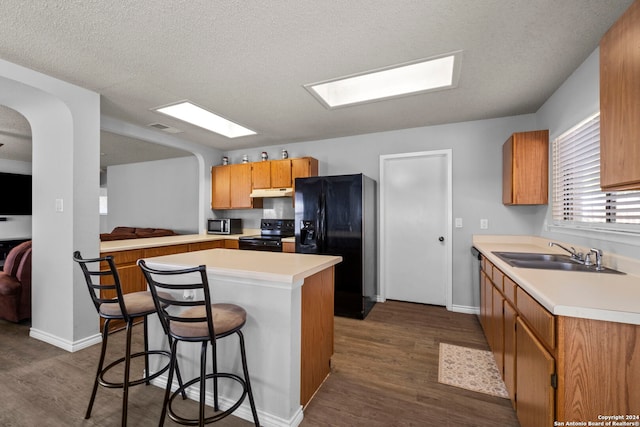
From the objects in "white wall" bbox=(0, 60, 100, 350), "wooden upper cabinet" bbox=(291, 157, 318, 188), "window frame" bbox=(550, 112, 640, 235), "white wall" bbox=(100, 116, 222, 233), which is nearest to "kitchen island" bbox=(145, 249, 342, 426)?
"white wall" bbox=(0, 60, 100, 350)

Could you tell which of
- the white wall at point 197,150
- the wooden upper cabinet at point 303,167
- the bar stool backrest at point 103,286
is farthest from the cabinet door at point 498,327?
the white wall at point 197,150

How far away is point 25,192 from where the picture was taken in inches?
252

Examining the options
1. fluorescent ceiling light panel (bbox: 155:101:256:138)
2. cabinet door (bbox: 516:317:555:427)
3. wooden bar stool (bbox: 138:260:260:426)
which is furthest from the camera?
fluorescent ceiling light panel (bbox: 155:101:256:138)

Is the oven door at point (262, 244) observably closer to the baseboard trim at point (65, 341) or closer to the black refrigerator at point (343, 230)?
the black refrigerator at point (343, 230)

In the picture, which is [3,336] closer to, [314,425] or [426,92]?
[314,425]

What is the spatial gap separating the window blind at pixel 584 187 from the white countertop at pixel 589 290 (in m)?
0.33

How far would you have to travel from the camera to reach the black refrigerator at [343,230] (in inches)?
132

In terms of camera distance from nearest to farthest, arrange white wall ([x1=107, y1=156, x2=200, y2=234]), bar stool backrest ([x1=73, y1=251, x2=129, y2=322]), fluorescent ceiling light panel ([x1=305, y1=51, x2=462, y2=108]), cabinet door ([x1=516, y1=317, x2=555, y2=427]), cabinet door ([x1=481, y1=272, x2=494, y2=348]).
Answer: cabinet door ([x1=516, y1=317, x2=555, y2=427])
bar stool backrest ([x1=73, y1=251, x2=129, y2=322])
cabinet door ([x1=481, y1=272, x2=494, y2=348])
fluorescent ceiling light panel ([x1=305, y1=51, x2=462, y2=108])
white wall ([x1=107, y1=156, x2=200, y2=234])

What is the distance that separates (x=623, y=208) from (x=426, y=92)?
5.52 ft

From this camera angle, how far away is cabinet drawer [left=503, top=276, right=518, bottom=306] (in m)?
1.62

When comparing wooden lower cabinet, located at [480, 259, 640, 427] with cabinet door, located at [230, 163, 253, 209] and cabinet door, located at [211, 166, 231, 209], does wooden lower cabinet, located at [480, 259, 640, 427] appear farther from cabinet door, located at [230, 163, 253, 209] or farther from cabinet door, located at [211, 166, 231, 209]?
cabinet door, located at [211, 166, 231, 209]

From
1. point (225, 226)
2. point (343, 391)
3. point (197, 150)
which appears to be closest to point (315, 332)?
point (343, 391)

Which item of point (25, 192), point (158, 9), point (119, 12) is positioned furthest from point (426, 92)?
point (25, 192)

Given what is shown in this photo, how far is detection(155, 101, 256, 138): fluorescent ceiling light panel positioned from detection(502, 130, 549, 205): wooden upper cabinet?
3219mm
